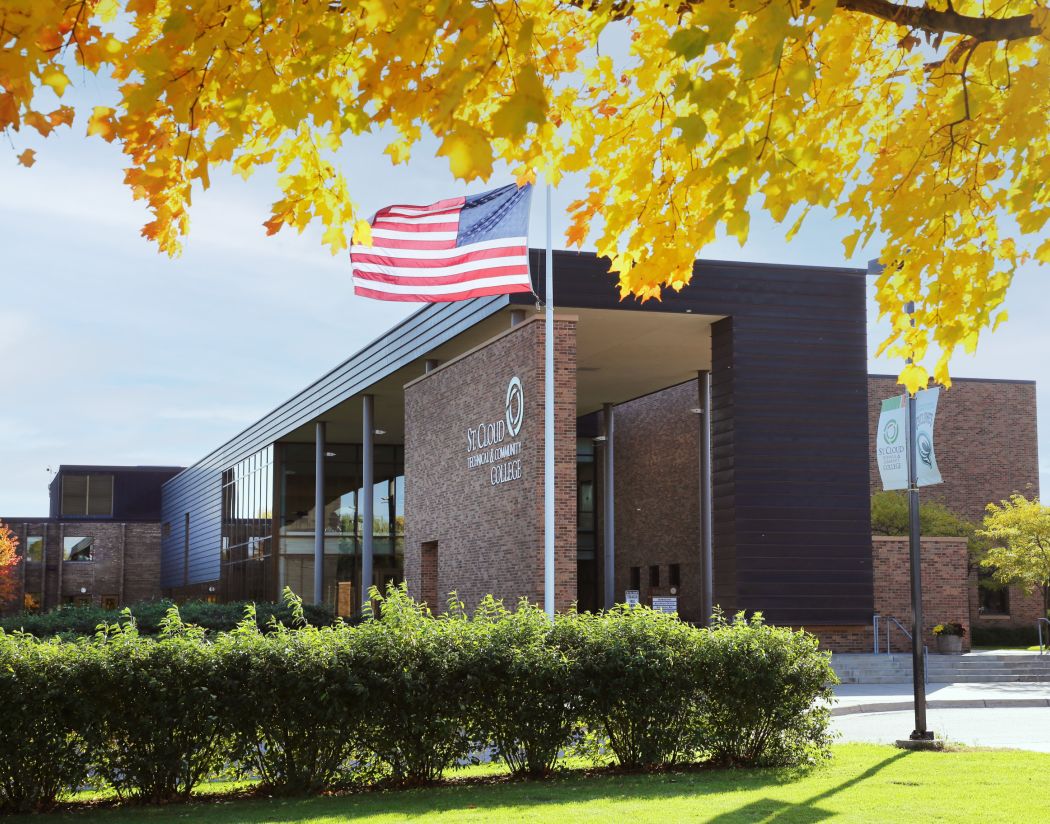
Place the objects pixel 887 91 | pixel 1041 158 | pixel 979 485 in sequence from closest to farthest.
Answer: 1. pixel 1041 158
2. pixel 887 91
3. pixel 979 485

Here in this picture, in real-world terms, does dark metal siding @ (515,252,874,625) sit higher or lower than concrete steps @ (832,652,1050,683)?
higher

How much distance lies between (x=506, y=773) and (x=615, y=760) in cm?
105

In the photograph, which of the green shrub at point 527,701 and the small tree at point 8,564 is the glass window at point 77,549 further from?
the green shrub at point 527,701

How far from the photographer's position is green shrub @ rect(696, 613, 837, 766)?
452 inches

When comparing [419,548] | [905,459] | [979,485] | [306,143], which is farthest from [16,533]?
[306,143]

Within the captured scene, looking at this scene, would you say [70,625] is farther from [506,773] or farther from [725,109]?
[725,109]

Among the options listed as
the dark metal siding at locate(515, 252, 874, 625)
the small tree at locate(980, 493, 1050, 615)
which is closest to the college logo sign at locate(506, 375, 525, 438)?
the dark metal siding at locate(515, 252, 874, 625)

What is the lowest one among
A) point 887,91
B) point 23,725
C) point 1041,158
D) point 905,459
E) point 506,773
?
point 506,773

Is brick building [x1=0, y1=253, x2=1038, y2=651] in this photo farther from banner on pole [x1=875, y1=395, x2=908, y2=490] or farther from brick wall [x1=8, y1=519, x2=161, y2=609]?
brick wall [x1=8, y1=519, x2=161, y2=609]

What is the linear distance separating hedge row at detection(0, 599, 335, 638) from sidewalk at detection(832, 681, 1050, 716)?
1032 centimetres

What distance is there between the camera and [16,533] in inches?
2584

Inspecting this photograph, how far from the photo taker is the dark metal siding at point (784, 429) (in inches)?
949

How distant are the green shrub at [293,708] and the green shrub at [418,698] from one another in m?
0.17

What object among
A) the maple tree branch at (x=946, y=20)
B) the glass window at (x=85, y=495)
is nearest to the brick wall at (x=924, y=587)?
the maple tree branch at (x=946, y=20)
